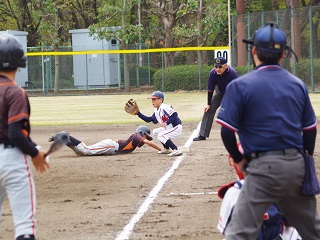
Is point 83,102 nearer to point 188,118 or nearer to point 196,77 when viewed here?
point 196,77

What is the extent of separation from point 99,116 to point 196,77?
15.2 meters

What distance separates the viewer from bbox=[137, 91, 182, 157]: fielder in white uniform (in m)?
14.4

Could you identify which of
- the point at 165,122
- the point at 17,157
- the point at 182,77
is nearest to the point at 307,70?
the point at 182,77

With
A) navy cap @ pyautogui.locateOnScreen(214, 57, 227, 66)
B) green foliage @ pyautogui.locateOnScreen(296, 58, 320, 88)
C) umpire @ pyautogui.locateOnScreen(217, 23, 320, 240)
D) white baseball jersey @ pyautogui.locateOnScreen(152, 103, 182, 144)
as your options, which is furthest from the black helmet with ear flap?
green foliage @ pyautogui.locateOnScreen(296, 58, 320, 88)

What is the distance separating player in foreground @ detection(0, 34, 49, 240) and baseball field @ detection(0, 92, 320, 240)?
1600 millimetres

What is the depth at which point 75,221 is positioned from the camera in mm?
8445

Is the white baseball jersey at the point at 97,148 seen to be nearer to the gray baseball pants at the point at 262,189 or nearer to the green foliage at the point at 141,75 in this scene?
the gray baseball pants at the point at 262,189

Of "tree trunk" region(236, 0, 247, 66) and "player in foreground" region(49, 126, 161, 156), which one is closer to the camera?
"player in foreground" region(49, 126, 161, 156)

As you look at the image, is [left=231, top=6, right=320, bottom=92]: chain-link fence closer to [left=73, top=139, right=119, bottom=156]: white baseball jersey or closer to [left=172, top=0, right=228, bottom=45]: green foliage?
[left=172, top=0, right=228, bottom=45]: green foliage

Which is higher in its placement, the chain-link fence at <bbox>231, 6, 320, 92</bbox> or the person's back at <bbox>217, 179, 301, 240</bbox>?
the chain-link fence at <bbox>231, 6, 320, 92</bbox>

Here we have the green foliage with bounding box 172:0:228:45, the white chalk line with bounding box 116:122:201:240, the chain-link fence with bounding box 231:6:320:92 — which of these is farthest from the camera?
the green foliage with bounding box 172:0:228:45

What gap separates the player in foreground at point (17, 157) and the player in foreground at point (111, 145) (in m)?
8.23

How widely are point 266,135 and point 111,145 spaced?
30.6 ft

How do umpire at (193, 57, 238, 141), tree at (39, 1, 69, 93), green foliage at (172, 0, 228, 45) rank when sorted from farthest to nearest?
tree at (39, 1, 69, 93) < green foliage at (172, 0, 228, 45) < umpire at (193, 57, 238, 141)
